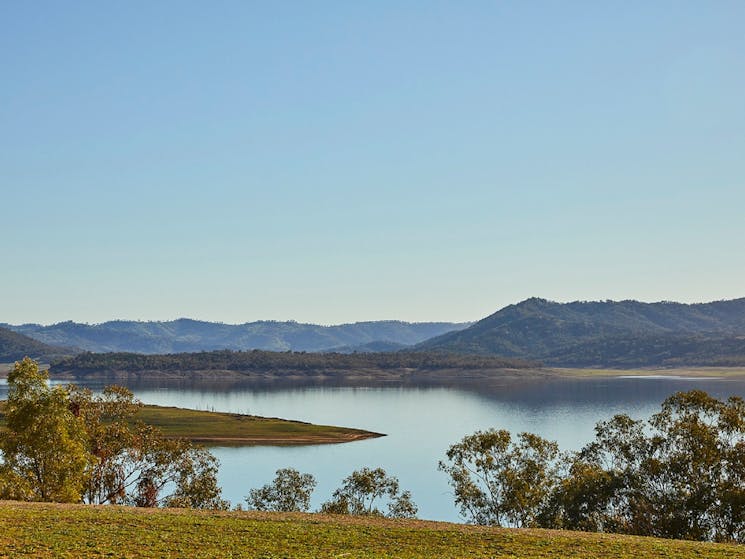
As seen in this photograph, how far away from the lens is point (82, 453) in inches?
1837

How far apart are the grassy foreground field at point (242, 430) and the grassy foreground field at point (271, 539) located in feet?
315

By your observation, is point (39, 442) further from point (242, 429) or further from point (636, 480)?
point (242, 429)

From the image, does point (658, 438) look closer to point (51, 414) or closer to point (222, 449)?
point (51, 414)

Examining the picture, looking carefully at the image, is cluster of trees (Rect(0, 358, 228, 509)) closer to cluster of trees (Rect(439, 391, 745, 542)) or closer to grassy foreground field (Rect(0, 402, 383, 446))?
cluster of trees (Rect(439, 391, 745, 542))

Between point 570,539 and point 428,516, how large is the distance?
4103 centimetres

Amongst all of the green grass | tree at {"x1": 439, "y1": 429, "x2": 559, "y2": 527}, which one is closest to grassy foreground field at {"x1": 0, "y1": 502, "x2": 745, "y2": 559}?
tree at {"x1": 439, "y1": 429, "x2": 559, "y2": 527}

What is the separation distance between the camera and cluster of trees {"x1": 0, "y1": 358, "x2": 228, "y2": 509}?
4572 centimetres

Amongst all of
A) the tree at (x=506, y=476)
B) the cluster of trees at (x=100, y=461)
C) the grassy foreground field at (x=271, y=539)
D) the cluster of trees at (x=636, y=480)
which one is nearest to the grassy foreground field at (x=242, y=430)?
the cluster of trees at (x=100, y=461)

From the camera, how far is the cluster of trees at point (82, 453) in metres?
45.7

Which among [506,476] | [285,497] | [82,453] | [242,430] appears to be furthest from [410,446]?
[82,453]

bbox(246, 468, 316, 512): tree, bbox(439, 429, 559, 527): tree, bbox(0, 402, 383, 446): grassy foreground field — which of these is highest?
bbox(439, 429, 559, 527): tree

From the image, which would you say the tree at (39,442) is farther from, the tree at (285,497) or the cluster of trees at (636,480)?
the cluster of trees at (636,480)

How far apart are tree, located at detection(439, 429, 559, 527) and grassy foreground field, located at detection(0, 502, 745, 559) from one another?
59.9ft

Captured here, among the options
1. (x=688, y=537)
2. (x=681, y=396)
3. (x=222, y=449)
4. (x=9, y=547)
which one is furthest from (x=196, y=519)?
(x=222, y=449)
